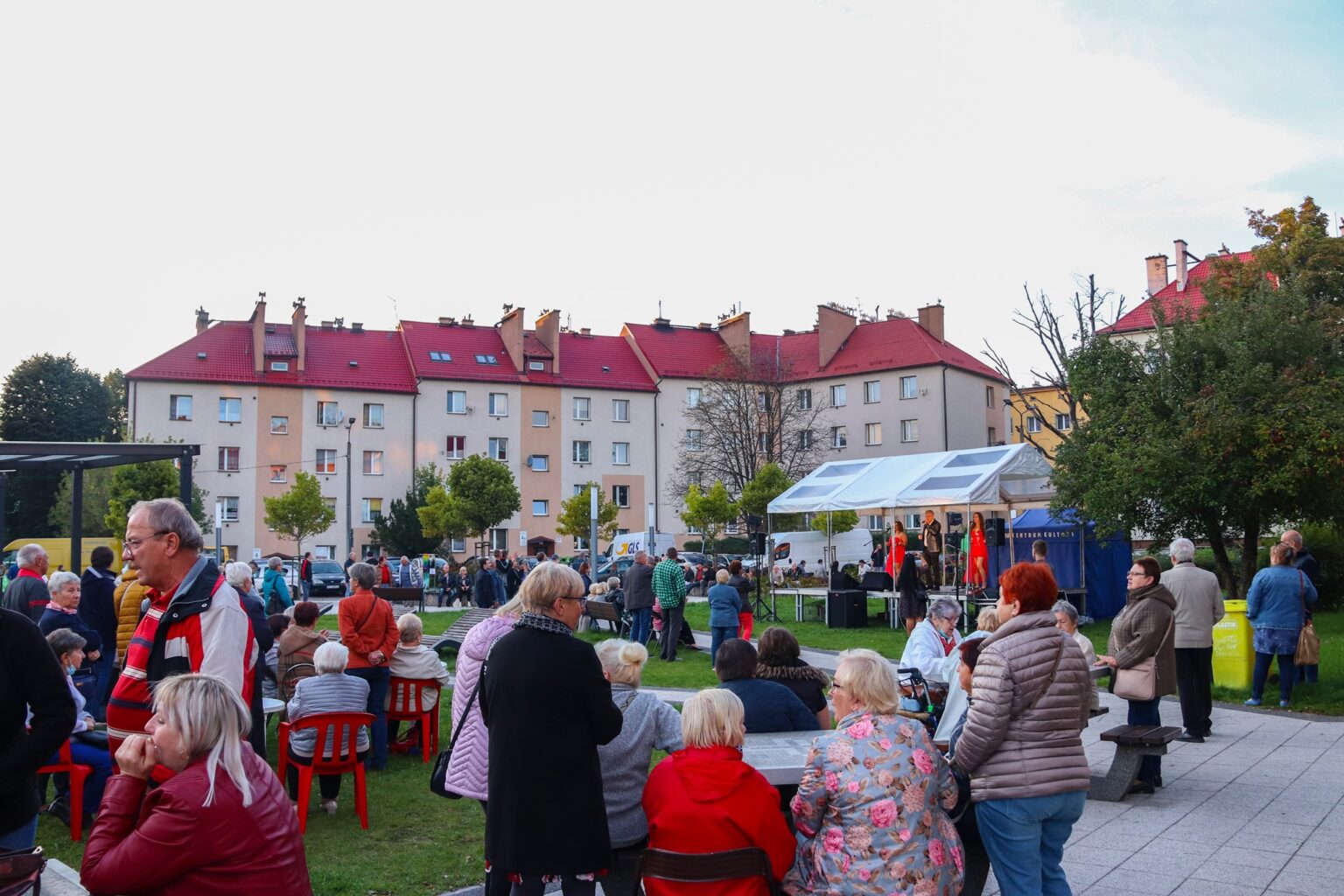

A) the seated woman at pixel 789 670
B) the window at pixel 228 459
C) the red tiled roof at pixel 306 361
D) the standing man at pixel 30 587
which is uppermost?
the red tiled roof at pixel 306 361

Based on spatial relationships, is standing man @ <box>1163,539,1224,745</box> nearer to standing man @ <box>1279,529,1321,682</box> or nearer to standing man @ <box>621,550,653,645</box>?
standing man @ <box>1279,529,1321,682</box>

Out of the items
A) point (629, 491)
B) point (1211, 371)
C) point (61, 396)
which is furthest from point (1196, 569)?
point (61, 396)

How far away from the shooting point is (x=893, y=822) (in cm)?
397

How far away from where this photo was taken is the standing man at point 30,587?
356 inches

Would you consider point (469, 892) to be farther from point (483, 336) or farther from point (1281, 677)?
point (483, 336)

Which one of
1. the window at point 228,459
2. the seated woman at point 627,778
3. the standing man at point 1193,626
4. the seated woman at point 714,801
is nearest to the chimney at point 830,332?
the window at point 228,459

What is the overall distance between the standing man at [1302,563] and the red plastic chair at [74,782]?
1114cm

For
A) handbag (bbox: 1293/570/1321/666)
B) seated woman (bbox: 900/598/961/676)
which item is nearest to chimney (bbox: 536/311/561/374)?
handbag (bbox: 1293/570/1321/666)

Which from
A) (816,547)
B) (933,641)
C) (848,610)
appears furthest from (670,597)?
(816,547)

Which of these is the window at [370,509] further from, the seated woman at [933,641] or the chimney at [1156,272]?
the seated woman at [933,641]

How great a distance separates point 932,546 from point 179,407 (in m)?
40.3

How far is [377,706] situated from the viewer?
850 cm

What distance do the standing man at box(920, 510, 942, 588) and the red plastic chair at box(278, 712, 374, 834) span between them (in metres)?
16.9

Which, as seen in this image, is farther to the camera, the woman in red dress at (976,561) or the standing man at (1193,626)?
the woman in red dress at (976,561)
